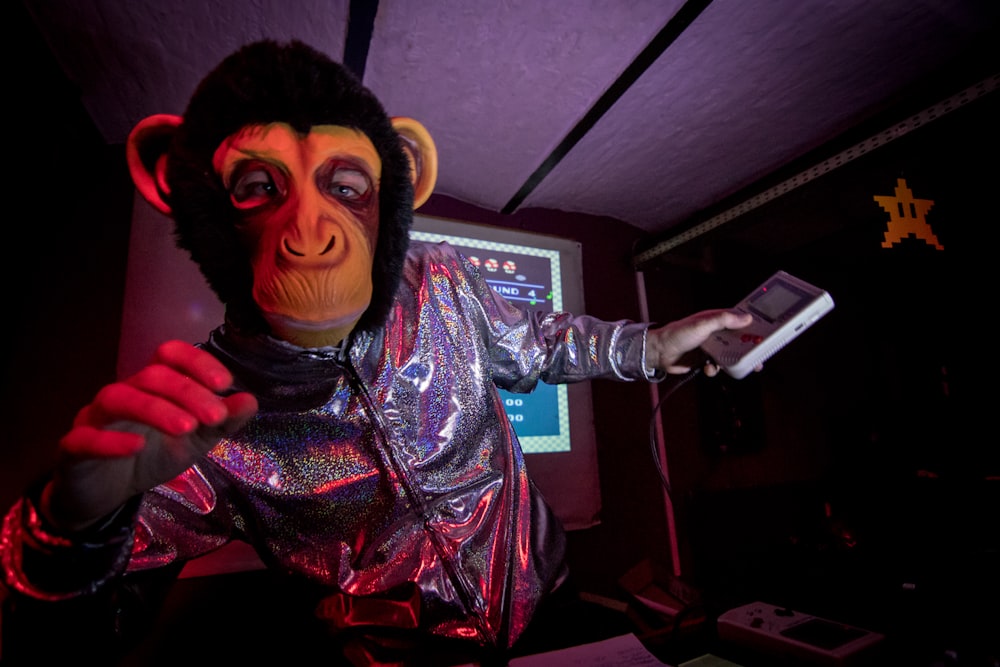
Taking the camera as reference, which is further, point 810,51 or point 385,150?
point 810,51

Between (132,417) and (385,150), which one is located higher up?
(385,150)

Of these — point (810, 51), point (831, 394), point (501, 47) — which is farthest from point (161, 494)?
point (831, 394)

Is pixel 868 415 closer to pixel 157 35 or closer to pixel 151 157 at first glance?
pixel 151 157

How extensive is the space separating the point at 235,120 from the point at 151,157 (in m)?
0.23

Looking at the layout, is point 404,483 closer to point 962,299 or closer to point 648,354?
point 648,354

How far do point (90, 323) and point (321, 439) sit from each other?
82cm

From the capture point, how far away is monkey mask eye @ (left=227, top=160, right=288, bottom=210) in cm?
72

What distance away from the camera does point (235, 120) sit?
2.37 feet

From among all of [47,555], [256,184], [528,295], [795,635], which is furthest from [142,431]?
[528,295]

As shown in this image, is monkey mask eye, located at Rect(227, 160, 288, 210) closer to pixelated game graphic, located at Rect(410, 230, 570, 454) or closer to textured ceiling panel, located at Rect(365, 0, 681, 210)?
textured ceiling panel, located at Rect(365, 0, 681, 210)

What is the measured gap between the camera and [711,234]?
165 cm

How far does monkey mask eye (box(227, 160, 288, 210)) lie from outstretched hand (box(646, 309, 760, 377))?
0.72m

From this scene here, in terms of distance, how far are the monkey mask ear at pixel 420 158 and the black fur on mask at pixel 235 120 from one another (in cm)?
15

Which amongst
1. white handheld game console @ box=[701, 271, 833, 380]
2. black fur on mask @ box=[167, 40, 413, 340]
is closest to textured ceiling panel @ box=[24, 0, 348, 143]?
black fur on mask @ box=[167, 40, 413, 340]
